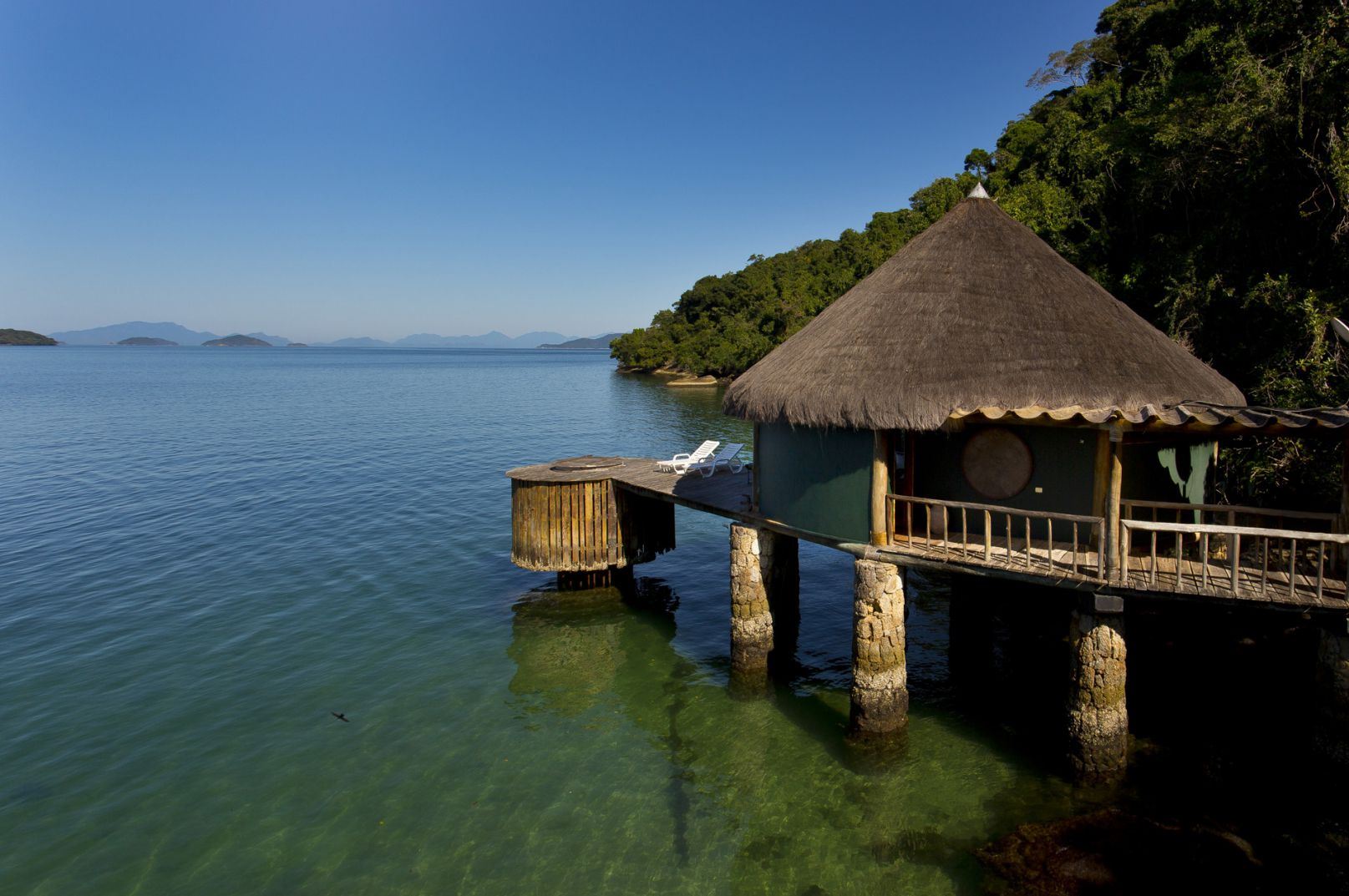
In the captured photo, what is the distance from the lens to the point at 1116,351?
1129 cm

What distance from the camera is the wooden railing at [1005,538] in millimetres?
9703

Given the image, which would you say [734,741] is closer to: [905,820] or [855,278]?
[905,820]

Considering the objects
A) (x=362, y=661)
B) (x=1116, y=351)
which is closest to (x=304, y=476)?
(x=362, y=661)

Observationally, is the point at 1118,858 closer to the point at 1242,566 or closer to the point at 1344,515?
the point at 1242,566

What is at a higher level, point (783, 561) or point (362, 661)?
point (783, 561)

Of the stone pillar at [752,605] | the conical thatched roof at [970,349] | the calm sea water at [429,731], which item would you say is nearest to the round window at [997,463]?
the conical thatched roof at [970,349]

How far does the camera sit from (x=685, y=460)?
56.3ft

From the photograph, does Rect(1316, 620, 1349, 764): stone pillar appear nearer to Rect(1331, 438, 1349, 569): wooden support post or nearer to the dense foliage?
Rect(1331, 438, 1349, 569): wooden support post

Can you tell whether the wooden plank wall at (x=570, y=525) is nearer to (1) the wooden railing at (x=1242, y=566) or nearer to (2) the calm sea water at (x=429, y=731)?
(2) the calm sea water at (x=429, y=731)

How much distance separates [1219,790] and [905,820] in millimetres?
3974

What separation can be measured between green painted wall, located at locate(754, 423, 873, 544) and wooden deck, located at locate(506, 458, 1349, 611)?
0.25 m

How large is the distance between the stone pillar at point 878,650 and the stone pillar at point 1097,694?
222 cm

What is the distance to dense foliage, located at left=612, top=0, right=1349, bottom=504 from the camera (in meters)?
14.4

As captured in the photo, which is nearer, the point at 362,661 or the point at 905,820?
the point at 905,820
